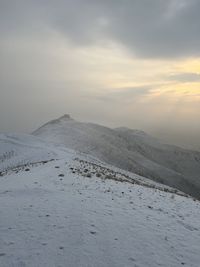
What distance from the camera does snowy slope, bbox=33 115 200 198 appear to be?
79125mm

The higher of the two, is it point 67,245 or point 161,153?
point 161,153

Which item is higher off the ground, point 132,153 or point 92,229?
point 132,153

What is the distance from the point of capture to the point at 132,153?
9775 centimetres

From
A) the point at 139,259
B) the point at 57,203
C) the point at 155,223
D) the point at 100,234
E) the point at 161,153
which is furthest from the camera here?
the point at 161,153

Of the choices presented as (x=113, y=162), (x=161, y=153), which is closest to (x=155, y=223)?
(x=113, y=162)

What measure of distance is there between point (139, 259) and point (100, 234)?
2042 millimetres

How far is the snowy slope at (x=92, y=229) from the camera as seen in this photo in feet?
31.6

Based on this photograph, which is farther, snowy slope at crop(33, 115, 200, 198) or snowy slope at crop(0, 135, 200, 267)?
snowy slope at crop(33, 115, 200, 198)

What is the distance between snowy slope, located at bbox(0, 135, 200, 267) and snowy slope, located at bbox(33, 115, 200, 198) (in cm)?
5472

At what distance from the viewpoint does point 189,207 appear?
1892 cm

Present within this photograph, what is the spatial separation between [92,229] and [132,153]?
8655 centimetres

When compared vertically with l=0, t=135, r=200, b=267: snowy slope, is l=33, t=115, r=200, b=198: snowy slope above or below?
above

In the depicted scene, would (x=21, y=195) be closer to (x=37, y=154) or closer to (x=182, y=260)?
(x=182, y=260)

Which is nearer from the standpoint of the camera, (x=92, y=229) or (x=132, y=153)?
(x=92, y=229)
